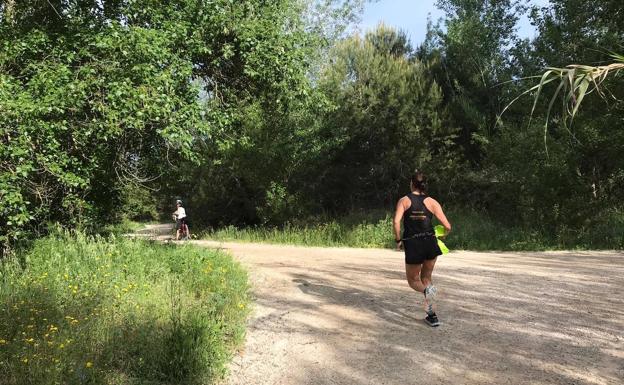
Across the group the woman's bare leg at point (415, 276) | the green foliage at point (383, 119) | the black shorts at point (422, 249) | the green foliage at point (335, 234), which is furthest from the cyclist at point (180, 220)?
the black shorts at point (422, 249)

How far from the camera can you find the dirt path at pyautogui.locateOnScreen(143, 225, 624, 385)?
4543mm

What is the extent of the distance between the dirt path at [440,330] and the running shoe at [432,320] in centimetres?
7

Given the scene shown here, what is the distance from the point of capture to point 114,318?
5039 mm

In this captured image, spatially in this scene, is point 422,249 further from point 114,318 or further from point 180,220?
point 180,220

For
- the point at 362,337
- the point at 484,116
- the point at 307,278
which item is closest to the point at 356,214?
the point at 484,116

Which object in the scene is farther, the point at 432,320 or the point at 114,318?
the point at 432,320

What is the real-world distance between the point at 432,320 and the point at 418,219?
4.20 ft

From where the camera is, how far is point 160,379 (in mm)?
4164

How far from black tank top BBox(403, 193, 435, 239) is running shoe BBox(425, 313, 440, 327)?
1.04 metres

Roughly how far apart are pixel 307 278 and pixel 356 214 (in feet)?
45.4

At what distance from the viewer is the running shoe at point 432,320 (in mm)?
5875

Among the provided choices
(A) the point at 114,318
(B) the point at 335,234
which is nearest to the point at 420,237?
(A) the point at 114,318

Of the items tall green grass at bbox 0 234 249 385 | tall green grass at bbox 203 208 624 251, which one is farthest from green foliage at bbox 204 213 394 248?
tall green grass at bbox 0 234 249 385

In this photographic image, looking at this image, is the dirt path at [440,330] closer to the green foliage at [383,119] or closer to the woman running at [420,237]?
the woman running at [420,237]
